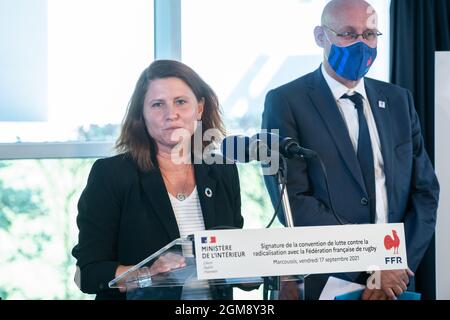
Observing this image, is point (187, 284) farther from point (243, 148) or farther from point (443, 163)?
Result: point (443, 163)

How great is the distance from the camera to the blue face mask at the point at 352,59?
119 inches

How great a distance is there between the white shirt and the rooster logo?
4.01 feet

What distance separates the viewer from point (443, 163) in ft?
12.9

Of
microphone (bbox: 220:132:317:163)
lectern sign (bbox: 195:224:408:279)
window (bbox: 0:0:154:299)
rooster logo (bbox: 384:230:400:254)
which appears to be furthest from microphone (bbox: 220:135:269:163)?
window (bbox: 0:0:154:299)

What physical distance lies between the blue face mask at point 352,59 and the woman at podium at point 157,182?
2.06ft

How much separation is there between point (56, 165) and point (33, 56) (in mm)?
638

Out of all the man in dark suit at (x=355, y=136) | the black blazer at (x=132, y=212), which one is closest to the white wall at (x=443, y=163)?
the man in dark suit at (x=355, y=136)

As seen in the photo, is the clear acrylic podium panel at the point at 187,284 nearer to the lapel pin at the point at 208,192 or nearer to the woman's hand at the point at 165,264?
the woman's hand at the point at 165,264

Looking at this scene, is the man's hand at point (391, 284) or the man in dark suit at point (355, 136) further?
the man in dark suit at point (355, 136)

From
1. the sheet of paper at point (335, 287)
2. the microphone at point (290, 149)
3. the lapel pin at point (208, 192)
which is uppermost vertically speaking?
the microphone at point (290, 149)

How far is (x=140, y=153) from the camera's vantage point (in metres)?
2.67

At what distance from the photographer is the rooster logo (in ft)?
5.60

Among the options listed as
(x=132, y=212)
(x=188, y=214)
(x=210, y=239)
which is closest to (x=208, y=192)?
(x=188, y=214)

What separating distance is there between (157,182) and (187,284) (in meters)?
0.86
